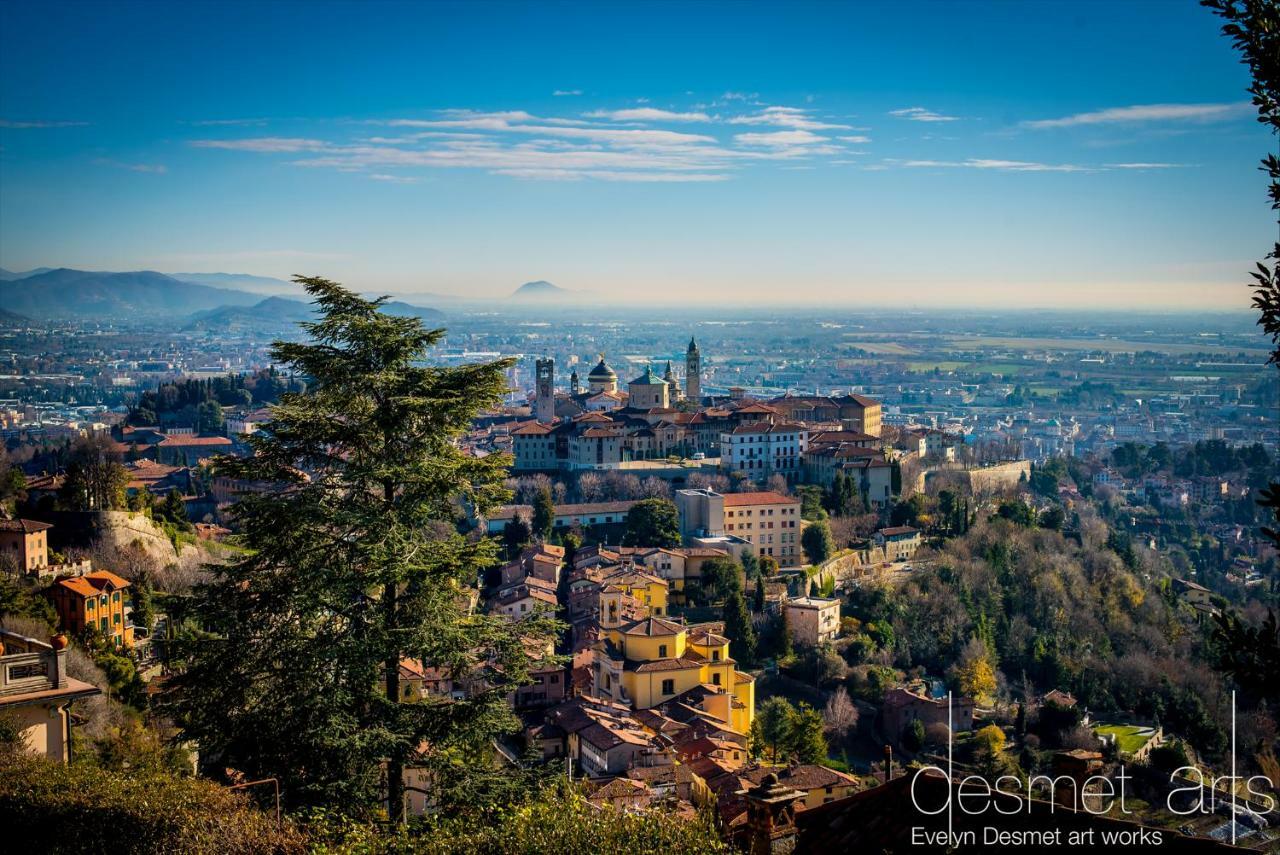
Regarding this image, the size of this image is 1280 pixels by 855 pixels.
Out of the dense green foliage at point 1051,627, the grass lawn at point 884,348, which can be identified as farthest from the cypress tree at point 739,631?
the grass lawn at point 884,348

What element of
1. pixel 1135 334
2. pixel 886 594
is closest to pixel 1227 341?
pixel 1135 334

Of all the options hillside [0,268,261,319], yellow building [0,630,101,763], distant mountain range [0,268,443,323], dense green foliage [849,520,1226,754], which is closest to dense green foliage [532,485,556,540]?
dense green foliage [849,520,1226,754]

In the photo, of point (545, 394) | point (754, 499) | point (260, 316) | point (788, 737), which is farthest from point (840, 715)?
point (260, 316)

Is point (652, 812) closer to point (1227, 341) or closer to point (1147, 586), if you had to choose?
point (1147, 586)

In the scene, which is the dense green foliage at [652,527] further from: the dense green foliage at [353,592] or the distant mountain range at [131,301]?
the distant mountain range at [131,301]

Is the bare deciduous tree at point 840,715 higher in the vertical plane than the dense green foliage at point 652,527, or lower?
lower

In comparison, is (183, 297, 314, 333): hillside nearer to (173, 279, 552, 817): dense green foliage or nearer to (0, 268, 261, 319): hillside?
(0, 268, 261, 319): hillside
